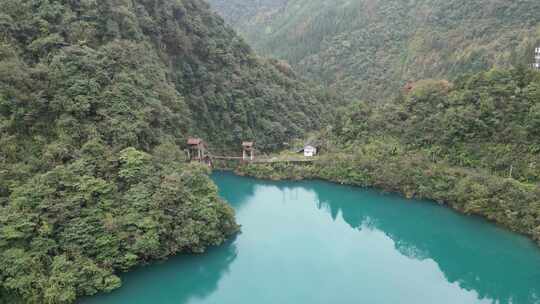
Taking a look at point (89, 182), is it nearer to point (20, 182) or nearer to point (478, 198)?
point (20, 182)

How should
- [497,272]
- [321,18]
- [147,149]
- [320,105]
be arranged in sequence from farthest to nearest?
[321,18]
[320,105]
[147,149]
[497,272]

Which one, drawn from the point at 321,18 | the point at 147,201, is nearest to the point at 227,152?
the point at 147,201

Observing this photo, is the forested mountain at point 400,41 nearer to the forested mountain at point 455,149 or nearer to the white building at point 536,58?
the white building at point 536,58

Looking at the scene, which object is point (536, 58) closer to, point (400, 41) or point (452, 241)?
point (452, 241)

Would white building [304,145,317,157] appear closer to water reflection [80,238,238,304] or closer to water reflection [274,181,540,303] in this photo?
water reflection [274,181,540,303]

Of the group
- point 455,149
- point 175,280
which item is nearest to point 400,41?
point 455,149
